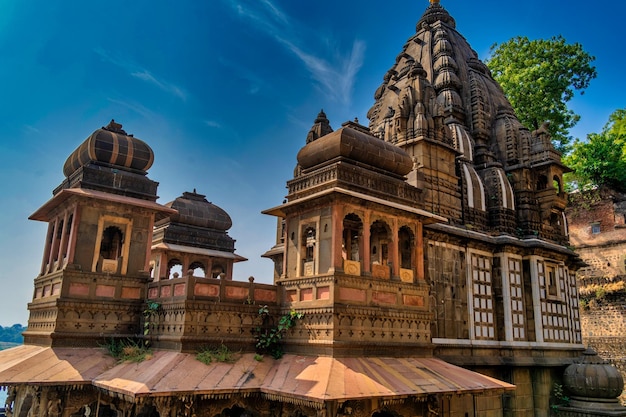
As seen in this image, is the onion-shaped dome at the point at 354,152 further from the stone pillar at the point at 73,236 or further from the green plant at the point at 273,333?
the stone pillar at the point at 73,236

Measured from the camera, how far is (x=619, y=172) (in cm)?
3850

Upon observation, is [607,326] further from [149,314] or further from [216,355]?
[149,314]

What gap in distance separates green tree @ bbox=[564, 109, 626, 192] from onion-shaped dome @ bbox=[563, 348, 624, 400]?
76.3ft

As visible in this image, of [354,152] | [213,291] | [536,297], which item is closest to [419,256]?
[354,152]

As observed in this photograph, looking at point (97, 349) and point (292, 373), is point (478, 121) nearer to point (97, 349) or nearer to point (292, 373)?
point (292, 373)

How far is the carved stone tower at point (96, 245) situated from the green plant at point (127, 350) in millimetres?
271

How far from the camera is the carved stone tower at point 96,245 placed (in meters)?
14.0

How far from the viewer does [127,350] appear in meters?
13.6

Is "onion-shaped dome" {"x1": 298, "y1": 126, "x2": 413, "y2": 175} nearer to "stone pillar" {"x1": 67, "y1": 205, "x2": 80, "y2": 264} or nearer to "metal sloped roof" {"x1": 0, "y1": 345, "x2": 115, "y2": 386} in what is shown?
"stone pillar" {"x1": 67, "y1": 205, "x2": 80, "y2": 264}

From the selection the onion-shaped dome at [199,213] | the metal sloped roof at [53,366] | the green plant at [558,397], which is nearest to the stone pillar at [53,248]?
the metal sloped roof at [53,366]

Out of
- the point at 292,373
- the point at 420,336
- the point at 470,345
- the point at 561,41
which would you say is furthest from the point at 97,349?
the point at 561,41

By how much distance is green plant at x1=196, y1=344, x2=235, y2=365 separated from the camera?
1247 cm

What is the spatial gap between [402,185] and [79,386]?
1020cm

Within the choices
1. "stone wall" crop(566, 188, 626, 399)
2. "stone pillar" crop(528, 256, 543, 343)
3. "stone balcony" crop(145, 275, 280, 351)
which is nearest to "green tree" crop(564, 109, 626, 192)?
"stone wall" crop(566, 188, 626, 399)
